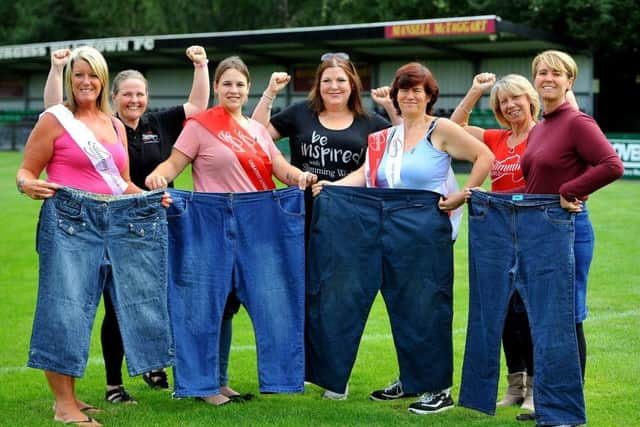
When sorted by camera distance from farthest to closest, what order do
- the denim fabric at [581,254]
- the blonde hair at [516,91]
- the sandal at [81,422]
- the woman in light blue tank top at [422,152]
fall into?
the blonde hair at [516,91] < the woman in light blue tank top at [422,152] < the sandal at [81,422] < the denim fabric at [581,254]

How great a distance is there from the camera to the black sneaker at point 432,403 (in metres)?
5.43

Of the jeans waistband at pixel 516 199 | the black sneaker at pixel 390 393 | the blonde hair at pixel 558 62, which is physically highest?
the blonde hair at pixel 558 62

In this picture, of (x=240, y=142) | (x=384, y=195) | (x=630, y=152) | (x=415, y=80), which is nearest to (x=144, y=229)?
(x=240, y=142)

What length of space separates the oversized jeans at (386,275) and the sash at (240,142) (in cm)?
39

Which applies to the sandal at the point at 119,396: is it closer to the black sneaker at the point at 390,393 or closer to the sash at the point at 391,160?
the black sneaker at the point at 390,393

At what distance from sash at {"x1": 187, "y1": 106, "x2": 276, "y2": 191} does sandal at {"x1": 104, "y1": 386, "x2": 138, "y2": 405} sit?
1.51 m

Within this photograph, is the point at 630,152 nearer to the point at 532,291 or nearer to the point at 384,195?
the point at 384,195

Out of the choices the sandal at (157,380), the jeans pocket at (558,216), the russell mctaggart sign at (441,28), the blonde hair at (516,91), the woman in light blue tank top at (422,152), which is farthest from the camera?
the russell mctaggart sign at (441,28)

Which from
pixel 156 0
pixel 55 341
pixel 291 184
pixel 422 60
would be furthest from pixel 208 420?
pixel 156 0

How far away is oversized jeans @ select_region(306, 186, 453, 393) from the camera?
5.39 m

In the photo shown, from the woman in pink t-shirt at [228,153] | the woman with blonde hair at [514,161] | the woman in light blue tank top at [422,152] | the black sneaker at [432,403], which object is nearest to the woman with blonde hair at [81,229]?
the woman in pink t-shirt at [228,153]

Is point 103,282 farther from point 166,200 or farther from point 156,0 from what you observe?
point 156,0

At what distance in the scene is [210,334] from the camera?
17.9 feet

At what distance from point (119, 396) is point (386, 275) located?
1.80 metres
